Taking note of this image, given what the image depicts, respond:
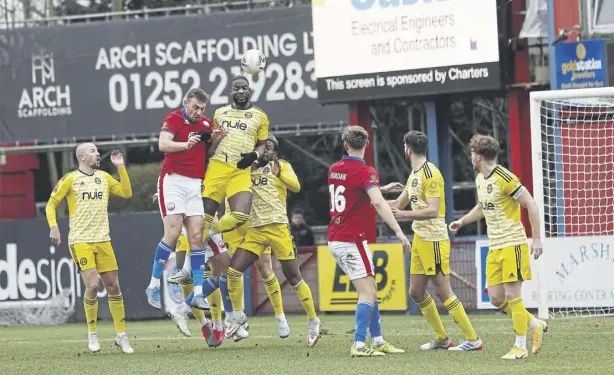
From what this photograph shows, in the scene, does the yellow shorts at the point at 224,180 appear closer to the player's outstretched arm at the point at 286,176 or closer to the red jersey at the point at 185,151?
the red jersey at the point at 185,151

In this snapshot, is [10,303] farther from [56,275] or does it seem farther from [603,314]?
[603,314]

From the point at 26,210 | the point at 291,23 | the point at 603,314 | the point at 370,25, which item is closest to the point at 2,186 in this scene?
the point at 26,210

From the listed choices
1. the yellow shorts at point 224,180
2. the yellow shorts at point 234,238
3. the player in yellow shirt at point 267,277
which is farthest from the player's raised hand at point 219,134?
the yellow shorts at point 234,238

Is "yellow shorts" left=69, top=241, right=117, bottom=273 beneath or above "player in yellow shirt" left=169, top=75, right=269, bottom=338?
beneath

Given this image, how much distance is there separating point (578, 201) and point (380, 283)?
3.95m

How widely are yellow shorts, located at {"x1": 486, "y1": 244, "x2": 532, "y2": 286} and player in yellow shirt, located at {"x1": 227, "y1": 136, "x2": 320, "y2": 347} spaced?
2917 millimetres

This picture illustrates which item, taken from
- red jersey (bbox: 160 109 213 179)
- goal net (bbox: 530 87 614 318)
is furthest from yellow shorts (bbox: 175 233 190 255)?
goal net (bbox: 530 87 614 318)

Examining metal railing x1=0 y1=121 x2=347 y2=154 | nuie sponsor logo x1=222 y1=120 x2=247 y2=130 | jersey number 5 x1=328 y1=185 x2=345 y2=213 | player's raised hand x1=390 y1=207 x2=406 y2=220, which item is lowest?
player's raised hand x1=390 y1=207 x2=406 y2=220

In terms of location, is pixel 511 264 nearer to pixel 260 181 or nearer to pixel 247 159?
pixel 247 159

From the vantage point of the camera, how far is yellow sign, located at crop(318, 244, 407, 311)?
2166cm

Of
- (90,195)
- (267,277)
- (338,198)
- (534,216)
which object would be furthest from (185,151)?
(534,216)

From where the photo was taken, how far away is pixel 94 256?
14688 millimetres

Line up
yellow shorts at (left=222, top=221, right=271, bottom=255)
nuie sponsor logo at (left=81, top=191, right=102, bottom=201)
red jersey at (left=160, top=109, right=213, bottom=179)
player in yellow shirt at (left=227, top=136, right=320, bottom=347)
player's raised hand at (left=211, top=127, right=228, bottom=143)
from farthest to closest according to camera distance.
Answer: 1. yellow shorts at (left=222, top=221, right=271, bottom=255)
2. nuie sponsor logo at (left=81, top=191, right=102, bottom=201)
3. player in yellow shirt at (left=227, top=136, right=320, bottom=347)
4. player's raised hand at (left=211, top=127, right=228, bottom=143)
5. red jersey at (left=160, top=109, right=213, bottom=179)

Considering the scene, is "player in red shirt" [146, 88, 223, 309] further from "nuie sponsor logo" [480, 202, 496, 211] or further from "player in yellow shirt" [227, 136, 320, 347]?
"nuie sponsor logo" [480, 202, 496, 211]
